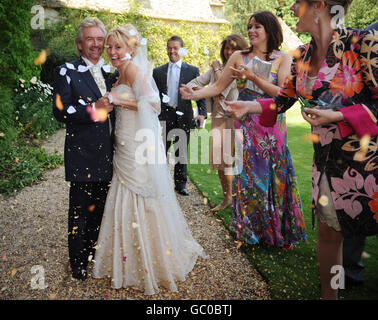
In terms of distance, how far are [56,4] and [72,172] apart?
14.1 metres

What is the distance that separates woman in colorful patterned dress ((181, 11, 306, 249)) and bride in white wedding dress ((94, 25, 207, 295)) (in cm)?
69

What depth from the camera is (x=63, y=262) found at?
329 centimetres

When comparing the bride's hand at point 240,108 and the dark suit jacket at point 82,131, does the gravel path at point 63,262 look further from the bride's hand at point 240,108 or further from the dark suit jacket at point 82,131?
the bride's hand at point 240,108

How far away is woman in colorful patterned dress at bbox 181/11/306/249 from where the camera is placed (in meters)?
3.19

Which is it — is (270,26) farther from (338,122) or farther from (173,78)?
(173,78)

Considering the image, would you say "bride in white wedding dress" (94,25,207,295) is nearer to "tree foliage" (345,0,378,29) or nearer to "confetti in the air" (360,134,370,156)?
"confetti in the air" (360,134,370,156)

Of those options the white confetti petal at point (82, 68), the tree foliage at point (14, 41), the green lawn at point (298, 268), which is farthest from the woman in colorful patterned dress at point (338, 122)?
the tree foliage at point (14, 41)

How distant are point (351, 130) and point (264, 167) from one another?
1636 mm

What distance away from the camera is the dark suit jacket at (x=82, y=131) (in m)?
2.62

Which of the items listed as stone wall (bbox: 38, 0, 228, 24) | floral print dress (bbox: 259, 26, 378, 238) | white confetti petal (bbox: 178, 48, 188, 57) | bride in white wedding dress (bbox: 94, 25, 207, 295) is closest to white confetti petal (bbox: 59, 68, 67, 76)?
bride in white wedding dress (bbox: 94, 25, 207, 295)

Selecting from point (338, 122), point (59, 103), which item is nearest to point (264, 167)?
point (338, 122)

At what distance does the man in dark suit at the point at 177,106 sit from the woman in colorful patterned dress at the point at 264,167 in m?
1.99
